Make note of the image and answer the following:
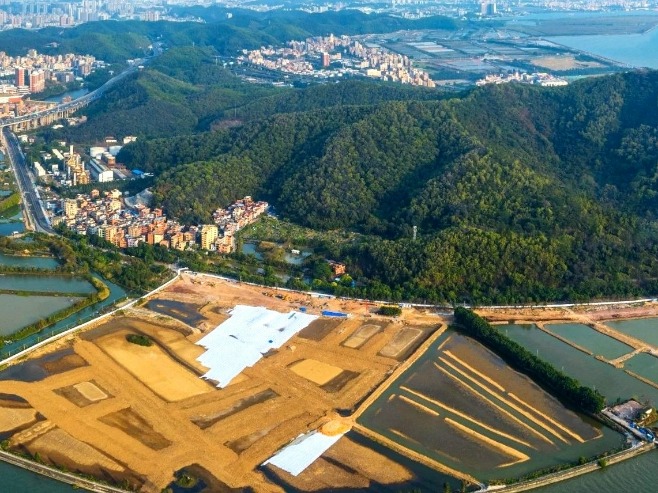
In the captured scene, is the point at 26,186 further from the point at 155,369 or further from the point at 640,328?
the point at 640,328

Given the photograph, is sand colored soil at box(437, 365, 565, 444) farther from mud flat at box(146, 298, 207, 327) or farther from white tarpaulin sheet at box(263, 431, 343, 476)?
mud flat at box(146, 298, 207, 327)

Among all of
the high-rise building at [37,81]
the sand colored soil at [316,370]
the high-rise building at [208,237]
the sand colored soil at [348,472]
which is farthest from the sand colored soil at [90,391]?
the high-rise building at [37,81]

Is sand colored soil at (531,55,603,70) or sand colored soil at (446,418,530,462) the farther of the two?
sand colored soil at (531,55,603,70)

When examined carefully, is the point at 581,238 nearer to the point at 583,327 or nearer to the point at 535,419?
the point at 583,327

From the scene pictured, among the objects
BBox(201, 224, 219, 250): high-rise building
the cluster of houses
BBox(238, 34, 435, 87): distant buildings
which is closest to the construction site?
BBox(201, 224, 219, 250): high-rise building

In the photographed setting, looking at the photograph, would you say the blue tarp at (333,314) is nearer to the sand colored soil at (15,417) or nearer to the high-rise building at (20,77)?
the sand colored soil at (15,417)

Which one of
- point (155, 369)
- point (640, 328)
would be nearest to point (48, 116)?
point (155, 369)
